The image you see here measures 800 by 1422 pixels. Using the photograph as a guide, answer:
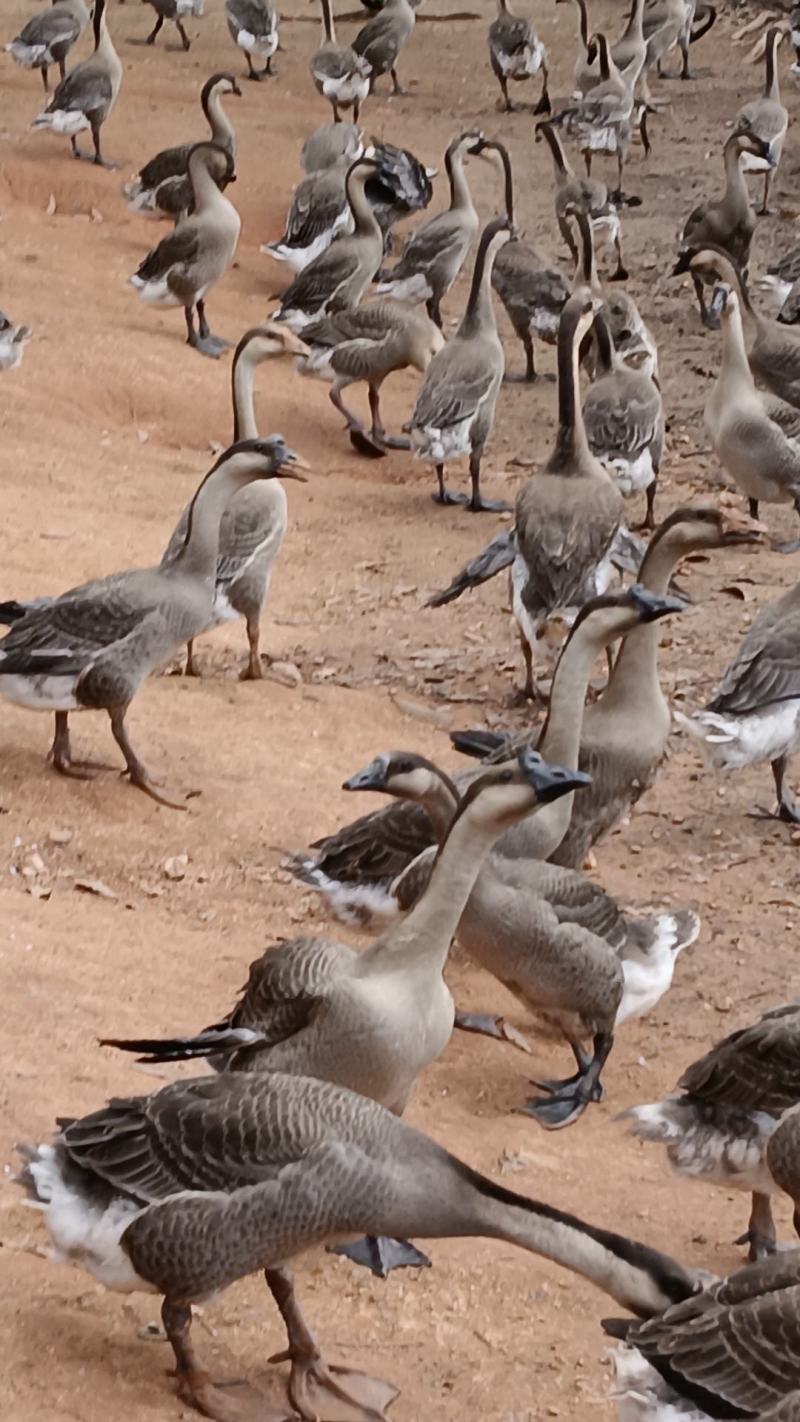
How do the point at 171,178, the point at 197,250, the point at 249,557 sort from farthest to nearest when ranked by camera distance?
the point at 171,178 < the point at 197,250 < the point at 249,557

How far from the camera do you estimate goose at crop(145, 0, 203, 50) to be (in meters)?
21.7

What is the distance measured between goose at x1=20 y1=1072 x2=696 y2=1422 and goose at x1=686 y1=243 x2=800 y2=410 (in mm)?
9023

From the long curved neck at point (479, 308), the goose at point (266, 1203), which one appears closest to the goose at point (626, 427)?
the long curved neck at point (479, 308)

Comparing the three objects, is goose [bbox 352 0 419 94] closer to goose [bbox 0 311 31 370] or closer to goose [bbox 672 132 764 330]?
goose [bbox 672 132 764 330]

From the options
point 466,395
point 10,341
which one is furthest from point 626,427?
point 10,341

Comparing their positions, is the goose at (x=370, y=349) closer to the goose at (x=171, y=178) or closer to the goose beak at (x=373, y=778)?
the goose at (x=171, y=178)

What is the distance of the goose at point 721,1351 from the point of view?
3936 millimetres

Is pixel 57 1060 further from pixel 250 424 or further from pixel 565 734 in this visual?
pixel 250 424

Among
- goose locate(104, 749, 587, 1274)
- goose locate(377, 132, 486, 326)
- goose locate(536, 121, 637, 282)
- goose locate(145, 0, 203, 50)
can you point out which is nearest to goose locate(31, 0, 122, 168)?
goose locate(377, 132, 486, 326)

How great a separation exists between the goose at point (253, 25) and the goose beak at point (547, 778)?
17.6 meters

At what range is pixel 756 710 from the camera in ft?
26.3

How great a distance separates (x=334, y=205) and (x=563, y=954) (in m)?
11.0

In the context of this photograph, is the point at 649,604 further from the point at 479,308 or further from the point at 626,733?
the point at 479,308

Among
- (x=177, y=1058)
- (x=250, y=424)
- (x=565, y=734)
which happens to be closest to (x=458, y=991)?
(x=565, y=734)
